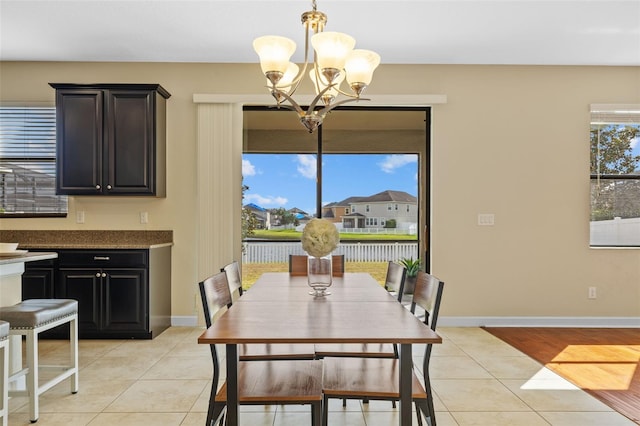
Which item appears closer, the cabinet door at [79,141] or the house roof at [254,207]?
the cabinet door at [79,141]

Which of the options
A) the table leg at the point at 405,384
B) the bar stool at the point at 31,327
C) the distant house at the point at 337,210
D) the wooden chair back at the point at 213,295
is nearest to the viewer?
the table leg at the point at 405,384

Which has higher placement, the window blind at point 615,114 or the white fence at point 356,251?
the window blind at point 615,114

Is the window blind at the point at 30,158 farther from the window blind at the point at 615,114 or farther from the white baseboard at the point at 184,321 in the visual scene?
the window blind at the point at 615,114

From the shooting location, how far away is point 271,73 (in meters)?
2.35

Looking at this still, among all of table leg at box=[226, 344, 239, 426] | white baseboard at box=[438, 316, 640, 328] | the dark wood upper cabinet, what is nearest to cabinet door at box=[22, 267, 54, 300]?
the dark wood upper cabinet

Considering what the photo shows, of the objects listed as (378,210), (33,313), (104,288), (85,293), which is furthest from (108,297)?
(378,210)

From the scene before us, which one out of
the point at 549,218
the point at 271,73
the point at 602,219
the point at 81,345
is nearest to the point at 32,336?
the point at 81,345

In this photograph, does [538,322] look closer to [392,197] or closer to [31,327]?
[392,197]

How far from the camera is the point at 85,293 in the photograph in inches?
161

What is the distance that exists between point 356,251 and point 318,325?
4465 millimetres

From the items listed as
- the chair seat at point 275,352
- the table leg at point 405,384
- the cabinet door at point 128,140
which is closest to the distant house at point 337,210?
the cabinet door at point 128,140

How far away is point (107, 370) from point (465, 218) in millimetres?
3600

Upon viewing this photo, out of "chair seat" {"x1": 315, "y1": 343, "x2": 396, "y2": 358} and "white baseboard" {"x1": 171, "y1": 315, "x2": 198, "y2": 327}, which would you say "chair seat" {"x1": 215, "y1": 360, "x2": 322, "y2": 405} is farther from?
"white baseboard" {"x1": 171, "y1": 315, "x2": 198, "y2": 327}

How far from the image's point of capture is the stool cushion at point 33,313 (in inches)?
97.0
